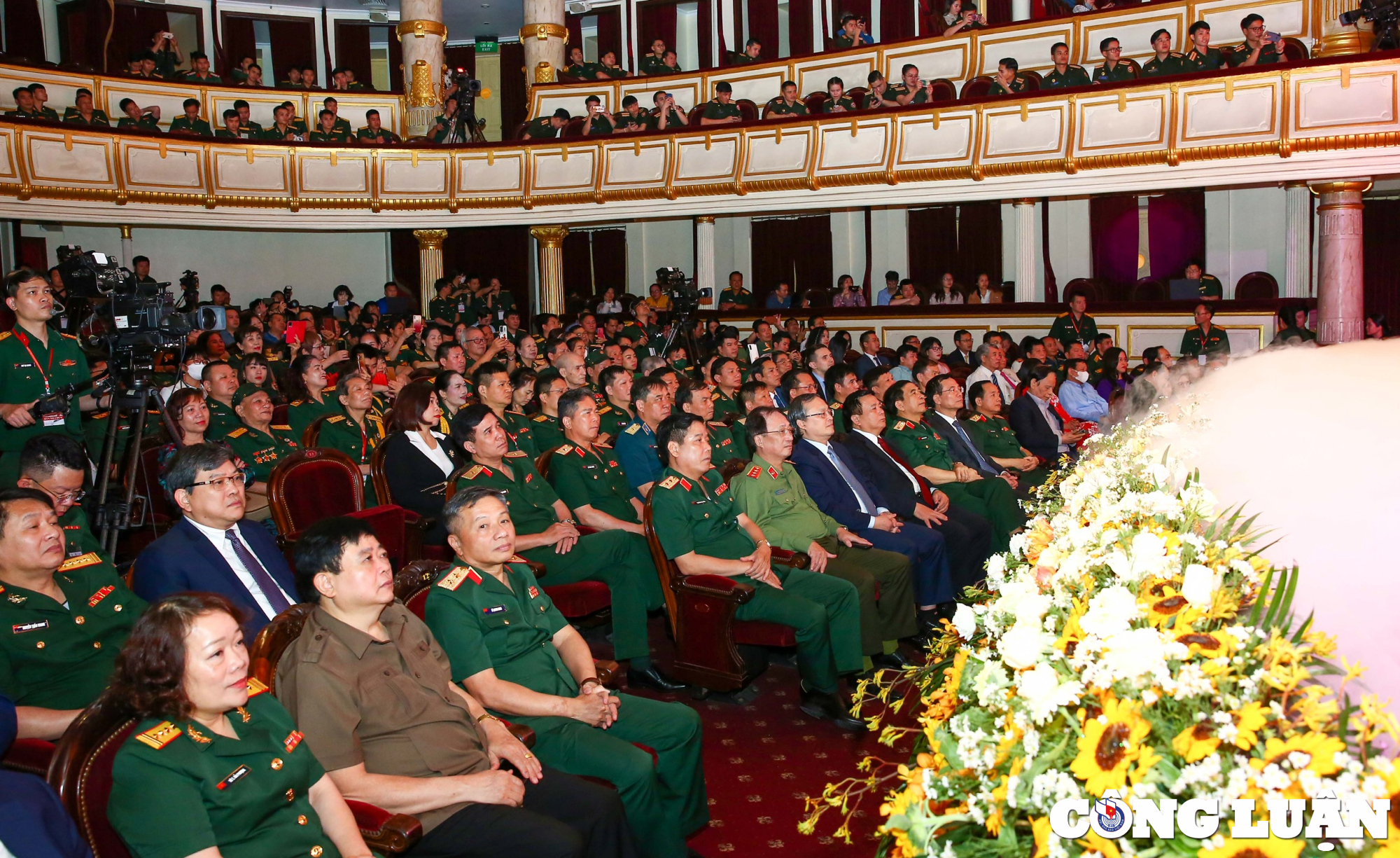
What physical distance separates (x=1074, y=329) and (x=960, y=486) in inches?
190

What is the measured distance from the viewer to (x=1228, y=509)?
2324mm

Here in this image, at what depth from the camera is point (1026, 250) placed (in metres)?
11.7

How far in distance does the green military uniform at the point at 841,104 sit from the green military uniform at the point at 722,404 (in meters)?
5.46

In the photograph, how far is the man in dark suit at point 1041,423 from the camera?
6.66m

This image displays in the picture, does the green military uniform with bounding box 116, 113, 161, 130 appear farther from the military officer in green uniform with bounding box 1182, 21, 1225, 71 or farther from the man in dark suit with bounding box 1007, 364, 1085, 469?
the military officer in green uniform with bounding box 1182, 21, 1225, 71

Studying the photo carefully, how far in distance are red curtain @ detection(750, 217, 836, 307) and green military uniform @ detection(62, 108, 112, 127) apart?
26.6 feet

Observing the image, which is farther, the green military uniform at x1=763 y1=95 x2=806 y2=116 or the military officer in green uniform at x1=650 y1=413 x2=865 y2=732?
the green military uniform at x1=763 y1=95 x2=806 y2=116

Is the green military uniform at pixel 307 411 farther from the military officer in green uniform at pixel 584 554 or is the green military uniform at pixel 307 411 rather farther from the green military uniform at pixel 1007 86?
the green military uniform at pixel 1007 86

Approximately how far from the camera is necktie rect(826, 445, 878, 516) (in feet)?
15.4

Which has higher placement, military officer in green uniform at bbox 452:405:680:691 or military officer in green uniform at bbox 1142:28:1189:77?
military officer in green uniform at bbox 1142:28:1189:77

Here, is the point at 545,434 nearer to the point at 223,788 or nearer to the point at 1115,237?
the point at 223,788

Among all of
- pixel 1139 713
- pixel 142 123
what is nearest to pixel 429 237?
pixel 142 123

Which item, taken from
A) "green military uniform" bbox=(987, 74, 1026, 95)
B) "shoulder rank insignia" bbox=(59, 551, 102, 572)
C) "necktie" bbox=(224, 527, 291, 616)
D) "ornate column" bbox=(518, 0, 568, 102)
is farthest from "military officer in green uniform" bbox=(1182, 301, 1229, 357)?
"ornate column" bbox=(518, 0, 568, 102)

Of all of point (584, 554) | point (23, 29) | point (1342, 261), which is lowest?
point (584, 554)
